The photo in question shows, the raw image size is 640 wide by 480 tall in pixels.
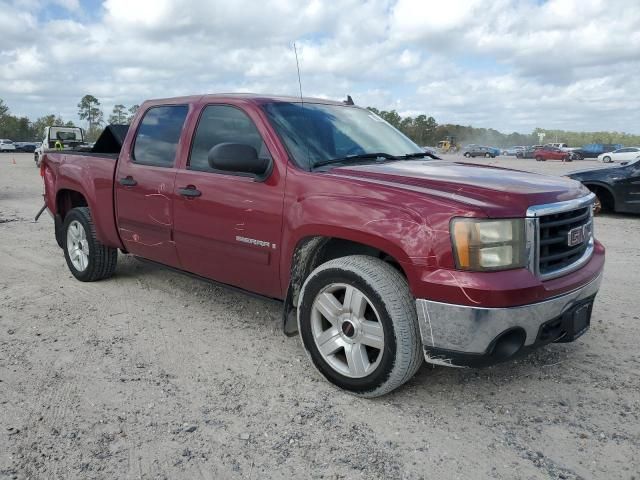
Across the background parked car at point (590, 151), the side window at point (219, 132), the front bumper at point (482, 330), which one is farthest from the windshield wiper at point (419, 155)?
the background parked car at point (590, 151)

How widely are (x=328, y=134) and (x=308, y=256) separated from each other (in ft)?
3.09

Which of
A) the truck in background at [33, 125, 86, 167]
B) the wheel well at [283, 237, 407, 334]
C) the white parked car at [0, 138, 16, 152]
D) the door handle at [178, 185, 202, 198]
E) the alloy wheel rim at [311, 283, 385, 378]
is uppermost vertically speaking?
the white parked car at [0, 138, 16, 152]

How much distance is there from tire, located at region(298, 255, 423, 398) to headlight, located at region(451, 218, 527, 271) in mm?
406

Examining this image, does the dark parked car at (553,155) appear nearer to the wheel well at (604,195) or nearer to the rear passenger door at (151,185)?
the wheel well at (604,195)

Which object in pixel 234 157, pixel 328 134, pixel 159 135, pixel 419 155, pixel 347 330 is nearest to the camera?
pixel 347 330

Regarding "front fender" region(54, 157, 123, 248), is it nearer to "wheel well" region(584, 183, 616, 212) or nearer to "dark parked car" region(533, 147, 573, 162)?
"wheel well" region(584, 183, 616, 212)

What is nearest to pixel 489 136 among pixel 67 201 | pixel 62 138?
pixel 62 138

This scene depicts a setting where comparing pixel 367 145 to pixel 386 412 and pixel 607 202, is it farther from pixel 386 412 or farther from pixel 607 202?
pixel 607 202

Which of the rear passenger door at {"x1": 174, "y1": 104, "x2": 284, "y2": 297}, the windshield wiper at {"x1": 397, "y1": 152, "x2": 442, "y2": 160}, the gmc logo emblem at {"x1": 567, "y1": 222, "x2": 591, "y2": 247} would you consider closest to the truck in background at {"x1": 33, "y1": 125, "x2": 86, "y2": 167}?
the rear passenger door at {"x1": 174, "y1": 104, "x2": 284, "y2": 297}

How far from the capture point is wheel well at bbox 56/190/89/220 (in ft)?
18.7

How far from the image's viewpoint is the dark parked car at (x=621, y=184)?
33.4ft

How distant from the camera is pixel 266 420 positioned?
2.92 meters

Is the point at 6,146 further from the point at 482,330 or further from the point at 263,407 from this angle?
the point at 482,330

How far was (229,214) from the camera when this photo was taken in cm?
373
